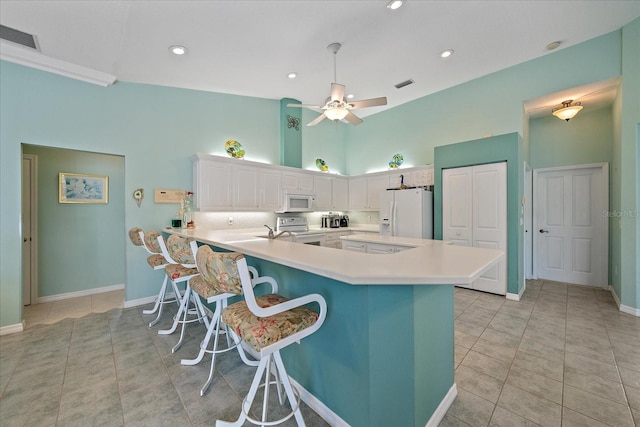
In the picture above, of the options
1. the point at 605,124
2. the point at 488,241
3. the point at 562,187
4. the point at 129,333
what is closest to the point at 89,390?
the point at 129,333

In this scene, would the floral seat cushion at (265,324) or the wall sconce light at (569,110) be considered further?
the wall sconce light at (569,110)

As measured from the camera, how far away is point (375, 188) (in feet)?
18.8

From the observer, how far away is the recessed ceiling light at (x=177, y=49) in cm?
298

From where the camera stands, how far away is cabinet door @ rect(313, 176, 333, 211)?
18.5 ft

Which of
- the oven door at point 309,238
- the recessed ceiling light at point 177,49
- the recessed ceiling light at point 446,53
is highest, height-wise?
the recessed ceiling light at point 446,53

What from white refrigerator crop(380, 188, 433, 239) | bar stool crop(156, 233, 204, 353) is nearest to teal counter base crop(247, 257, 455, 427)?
bar stool crop(156, 233, 204, 353)

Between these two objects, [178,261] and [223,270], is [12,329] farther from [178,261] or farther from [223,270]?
[223,270]

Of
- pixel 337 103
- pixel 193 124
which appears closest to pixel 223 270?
pixel 337 103

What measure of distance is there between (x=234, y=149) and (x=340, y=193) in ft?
8.83

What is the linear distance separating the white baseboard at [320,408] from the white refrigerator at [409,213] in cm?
332

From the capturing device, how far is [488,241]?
390cm

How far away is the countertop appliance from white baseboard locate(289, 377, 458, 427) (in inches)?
123

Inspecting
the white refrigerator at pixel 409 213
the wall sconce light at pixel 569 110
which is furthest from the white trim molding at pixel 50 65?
the wall sconce light at pixel 569 110

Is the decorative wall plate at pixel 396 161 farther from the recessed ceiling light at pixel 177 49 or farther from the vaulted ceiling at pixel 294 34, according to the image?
the recessed ceiling light at pixel 177 49
